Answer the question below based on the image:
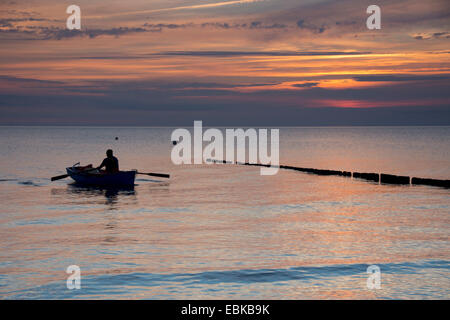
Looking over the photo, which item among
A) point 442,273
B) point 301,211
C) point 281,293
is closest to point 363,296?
point 281,293

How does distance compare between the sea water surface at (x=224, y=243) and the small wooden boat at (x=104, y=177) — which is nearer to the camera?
the sea water surface at (x=224, y=243)

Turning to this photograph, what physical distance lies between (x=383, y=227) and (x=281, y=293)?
1114 cm

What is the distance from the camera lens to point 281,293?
13.9 m

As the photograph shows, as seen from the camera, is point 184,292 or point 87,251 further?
point 87,251

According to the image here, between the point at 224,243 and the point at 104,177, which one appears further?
the point at 104,177

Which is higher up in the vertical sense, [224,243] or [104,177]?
[104,177]

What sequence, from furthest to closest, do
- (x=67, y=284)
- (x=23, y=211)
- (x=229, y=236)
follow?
1. (x=23, y=211)
2. (x=229, y=236)
3. (x=67, y=284)

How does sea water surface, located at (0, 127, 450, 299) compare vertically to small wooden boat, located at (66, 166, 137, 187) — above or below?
below

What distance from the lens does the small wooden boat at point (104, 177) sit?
38469 millimetres

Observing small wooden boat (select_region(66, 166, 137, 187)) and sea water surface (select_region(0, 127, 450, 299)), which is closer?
sea water surface (select_region(0, 127, 450, 299))

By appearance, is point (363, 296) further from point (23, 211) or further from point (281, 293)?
point (23, 211)

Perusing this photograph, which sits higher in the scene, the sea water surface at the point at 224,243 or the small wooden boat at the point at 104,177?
the small wooden boat at the point at 104,177

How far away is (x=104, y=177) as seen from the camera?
3859 centimetres

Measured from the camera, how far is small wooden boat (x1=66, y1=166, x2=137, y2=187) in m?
38.5
